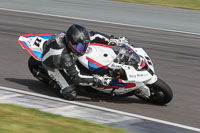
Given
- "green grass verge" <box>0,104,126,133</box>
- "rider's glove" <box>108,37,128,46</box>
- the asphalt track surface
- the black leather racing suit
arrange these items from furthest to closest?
"rider's glove" <box>108,37,128,46</box> → the asphalt track surface → the black leather racing suit → "green grass verge" <box>0,104,126,133</box>

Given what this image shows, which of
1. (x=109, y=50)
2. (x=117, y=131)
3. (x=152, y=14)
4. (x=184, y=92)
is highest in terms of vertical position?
(x=152, y=14)

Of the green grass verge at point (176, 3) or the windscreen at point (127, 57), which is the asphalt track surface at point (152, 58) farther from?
the green grass verge at point (176, 3)

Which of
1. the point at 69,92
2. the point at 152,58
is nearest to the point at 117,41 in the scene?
the point at 69,92

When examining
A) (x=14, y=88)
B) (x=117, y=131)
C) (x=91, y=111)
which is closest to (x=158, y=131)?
(x=117, y=131)

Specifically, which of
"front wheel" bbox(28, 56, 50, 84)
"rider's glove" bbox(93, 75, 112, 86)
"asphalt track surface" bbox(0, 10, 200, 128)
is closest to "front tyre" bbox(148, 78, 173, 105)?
"asphalt track surface" bbox(0, 10, 200, 128)

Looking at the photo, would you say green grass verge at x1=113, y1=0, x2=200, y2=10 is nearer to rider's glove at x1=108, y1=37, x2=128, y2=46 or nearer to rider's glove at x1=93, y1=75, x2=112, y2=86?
rider's glove at x1=108, y1=37, x2=128, y2=46

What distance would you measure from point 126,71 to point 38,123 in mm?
2065

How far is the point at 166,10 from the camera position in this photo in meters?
17.4

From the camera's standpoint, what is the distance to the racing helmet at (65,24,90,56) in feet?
24.5

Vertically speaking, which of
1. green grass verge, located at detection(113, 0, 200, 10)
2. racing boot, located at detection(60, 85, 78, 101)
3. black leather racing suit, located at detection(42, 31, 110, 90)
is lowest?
racing boot, located at detection(60, 85, 78, 101)

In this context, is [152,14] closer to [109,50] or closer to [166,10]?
[166,10]

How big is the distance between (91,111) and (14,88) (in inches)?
73.9

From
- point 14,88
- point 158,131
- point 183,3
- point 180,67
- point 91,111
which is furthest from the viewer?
point 183,3

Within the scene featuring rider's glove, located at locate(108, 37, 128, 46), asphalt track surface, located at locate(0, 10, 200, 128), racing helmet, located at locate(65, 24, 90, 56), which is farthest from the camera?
rider's glove, located at locate(108, 37, 128, 46)
